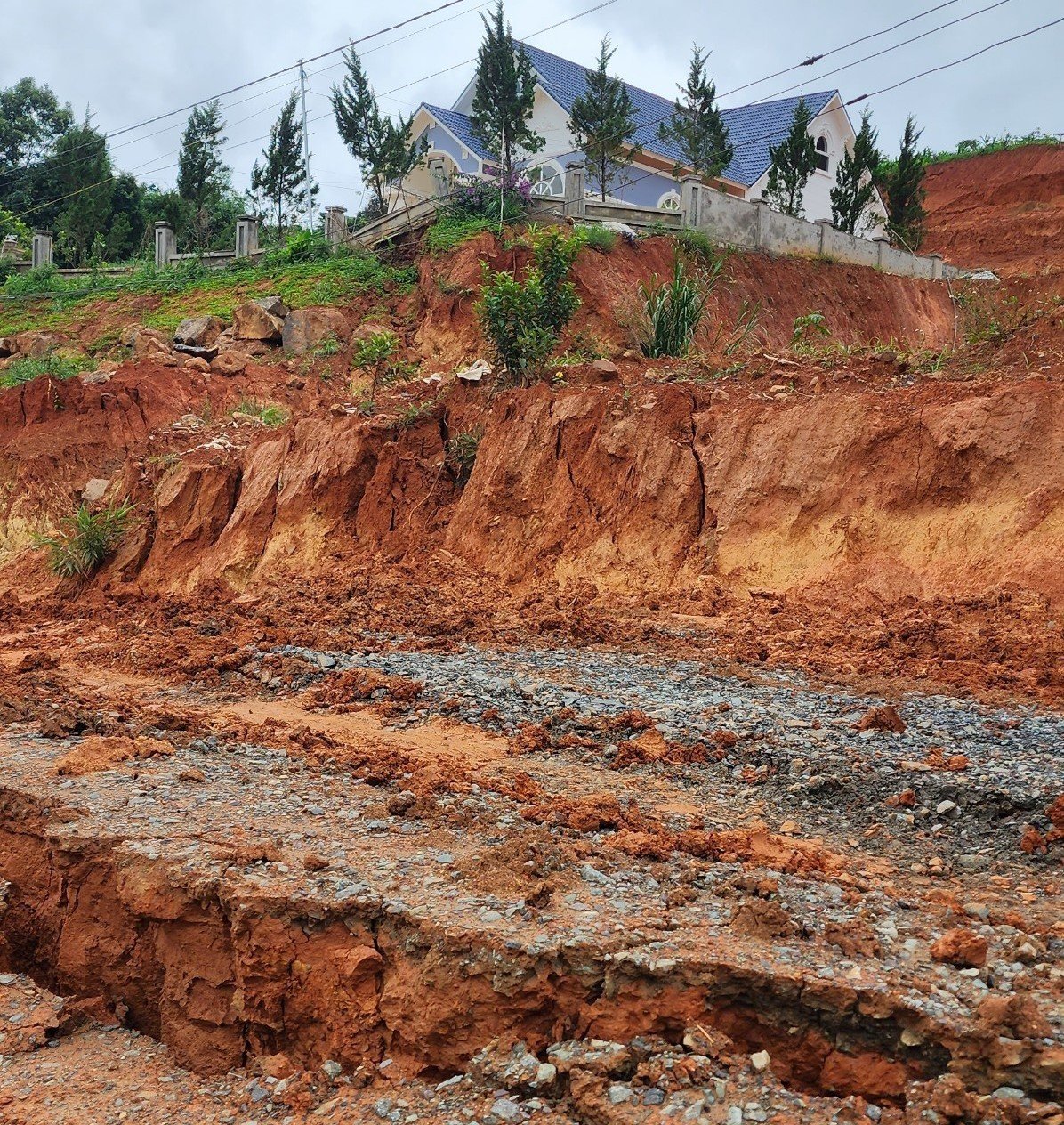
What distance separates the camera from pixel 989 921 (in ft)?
14.7

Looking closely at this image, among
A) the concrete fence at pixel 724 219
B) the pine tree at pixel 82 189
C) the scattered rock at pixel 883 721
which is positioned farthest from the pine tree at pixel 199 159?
the scattered rock at pixel 883 721

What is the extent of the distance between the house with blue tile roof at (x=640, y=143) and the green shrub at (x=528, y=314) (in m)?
15.6

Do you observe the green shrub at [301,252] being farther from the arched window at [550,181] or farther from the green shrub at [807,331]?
the green shrub at [807,331]

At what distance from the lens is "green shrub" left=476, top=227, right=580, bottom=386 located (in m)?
14.1

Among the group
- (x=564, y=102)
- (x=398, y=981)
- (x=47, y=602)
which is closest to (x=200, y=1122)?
(x=398, y=981)

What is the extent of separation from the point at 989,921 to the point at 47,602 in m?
13.3

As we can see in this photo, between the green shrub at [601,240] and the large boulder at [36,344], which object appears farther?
the large boulder at [36,344]

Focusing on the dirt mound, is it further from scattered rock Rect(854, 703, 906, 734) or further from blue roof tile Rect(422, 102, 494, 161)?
scattered rock Rect(854, 703, 906, 734)

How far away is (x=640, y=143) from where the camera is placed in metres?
32.0

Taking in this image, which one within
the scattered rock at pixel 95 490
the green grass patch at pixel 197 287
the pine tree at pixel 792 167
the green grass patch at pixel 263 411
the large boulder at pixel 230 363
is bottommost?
the scattered rock at pixel 95 490

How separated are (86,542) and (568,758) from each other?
34.4 ft

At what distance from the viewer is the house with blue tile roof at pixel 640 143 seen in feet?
104

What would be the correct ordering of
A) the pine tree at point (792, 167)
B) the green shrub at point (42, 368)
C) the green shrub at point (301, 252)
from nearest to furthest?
the green shrub at point (42, 368)
the green shrub at point (301, 252)
the pine tree at point (792, 167)

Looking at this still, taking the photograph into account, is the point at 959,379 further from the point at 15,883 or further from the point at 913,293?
the point at 913,293
